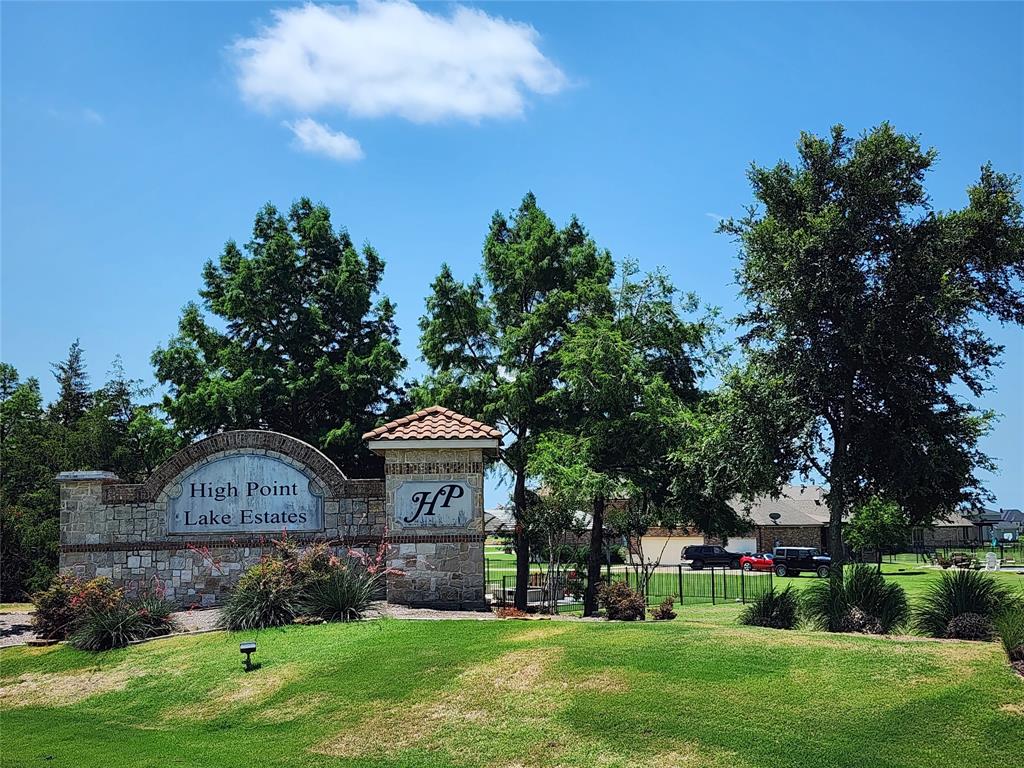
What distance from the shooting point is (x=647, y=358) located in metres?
23.4

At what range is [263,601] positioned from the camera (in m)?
15.4

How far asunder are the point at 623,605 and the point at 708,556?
35337mm

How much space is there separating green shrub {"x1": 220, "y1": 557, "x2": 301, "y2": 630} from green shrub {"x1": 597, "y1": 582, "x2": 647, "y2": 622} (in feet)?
18.1

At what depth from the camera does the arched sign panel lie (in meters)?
18.0

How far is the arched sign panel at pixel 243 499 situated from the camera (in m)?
18.0

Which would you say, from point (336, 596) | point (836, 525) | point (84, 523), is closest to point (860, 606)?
point (836, 525)

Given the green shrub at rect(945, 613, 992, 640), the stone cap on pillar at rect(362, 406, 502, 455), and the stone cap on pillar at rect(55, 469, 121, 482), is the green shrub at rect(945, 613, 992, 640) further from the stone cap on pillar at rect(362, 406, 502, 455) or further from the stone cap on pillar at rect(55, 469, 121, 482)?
the stone cap on pillar at rect(55, 469, 121, 482)

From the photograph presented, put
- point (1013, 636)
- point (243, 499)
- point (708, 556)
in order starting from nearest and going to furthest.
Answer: point (1013, 636)
point (243, 499)
point (708, 556)

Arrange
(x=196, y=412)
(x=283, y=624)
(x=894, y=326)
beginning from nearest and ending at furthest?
(x=283, y=624)
(x=894, y=326)
(x=196, y=412)

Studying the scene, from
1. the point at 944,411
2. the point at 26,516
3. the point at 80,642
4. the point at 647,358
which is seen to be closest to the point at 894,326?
the point at 944,411

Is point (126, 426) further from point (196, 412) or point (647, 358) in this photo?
point (647, 358)

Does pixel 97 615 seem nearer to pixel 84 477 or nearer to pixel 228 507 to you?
pixel 228 507

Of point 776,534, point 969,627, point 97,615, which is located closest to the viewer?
point 969,627

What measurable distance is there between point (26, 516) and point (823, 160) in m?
24.5
